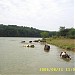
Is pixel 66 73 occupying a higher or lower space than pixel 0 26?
lower

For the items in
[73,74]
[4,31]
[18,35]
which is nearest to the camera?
[73,74]

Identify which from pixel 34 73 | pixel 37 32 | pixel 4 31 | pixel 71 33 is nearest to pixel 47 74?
pixel 34 73

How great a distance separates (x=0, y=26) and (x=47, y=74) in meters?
136

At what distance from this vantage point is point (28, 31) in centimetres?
16175

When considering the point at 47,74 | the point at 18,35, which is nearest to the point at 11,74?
the point at 47,74

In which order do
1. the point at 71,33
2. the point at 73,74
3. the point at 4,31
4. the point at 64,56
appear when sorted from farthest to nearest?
the point at 4,31, the point at 71,33, the point at 64,56, the point at 73,74

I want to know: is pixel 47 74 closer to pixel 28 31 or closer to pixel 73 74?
pixel 73 74

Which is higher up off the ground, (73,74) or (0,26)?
(0,26)

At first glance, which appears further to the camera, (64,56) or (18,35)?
(18,35)

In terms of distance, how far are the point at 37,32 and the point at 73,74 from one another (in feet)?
517

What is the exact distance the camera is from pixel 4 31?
140000mm

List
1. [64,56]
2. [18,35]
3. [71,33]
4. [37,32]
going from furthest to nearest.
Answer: [37,32], [18,35], [71,33], [64,56]

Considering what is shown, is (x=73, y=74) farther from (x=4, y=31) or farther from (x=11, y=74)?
(x=4, y=31)

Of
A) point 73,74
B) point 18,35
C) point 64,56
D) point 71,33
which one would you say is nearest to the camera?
point 73,74
